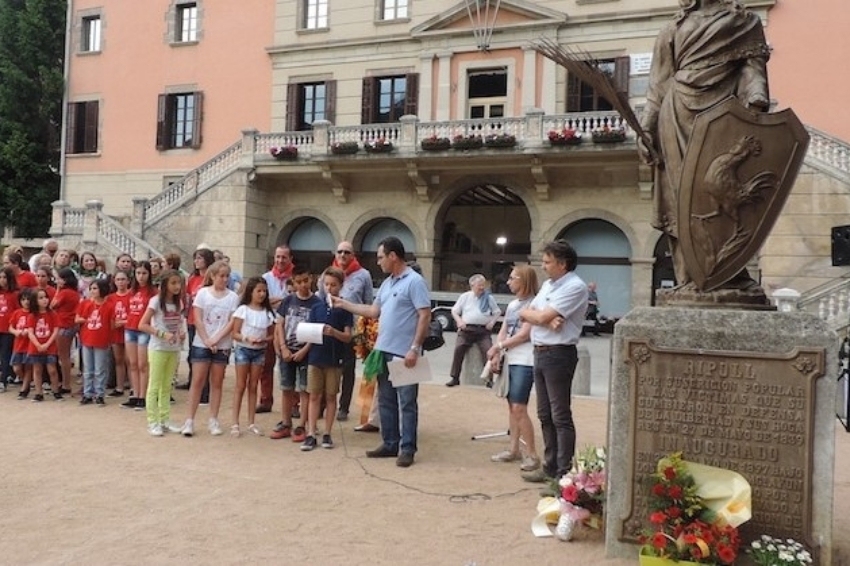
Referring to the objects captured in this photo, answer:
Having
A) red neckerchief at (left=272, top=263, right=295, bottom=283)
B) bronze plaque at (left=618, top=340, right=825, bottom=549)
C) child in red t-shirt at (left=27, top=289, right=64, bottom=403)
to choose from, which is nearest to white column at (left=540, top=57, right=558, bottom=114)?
red neckerchief at (left=272, top=263, right=295, bottom=283)

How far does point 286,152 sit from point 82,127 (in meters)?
11.1

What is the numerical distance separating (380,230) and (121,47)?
1300cm

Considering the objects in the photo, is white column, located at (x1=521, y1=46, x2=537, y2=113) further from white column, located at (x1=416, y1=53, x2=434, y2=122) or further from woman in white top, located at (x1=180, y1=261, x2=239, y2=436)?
woman in white top, located at (x1=180, y1=261, x2=239, y2=436)

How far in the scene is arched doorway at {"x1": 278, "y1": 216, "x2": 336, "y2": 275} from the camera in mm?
24328

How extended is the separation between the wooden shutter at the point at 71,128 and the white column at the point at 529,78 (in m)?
17.8

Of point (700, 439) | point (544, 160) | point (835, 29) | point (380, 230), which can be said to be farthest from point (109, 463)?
point (835, 29)

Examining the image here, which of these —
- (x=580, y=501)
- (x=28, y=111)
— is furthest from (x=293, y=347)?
(x=28, y=111)

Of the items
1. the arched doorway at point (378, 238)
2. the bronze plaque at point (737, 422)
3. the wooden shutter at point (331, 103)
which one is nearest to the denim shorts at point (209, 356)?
the bronze plaque at point (737, 422)

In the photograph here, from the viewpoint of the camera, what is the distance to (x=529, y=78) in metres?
21.3

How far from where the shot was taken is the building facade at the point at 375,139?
1997 centimetres

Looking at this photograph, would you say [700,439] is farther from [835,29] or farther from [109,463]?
[835,29]

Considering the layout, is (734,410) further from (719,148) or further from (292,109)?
(292,109)

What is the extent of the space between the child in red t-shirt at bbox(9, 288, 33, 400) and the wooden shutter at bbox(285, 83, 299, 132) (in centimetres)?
1569

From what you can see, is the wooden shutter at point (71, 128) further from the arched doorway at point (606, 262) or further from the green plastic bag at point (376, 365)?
the green plastic bag at point (376, 365)
